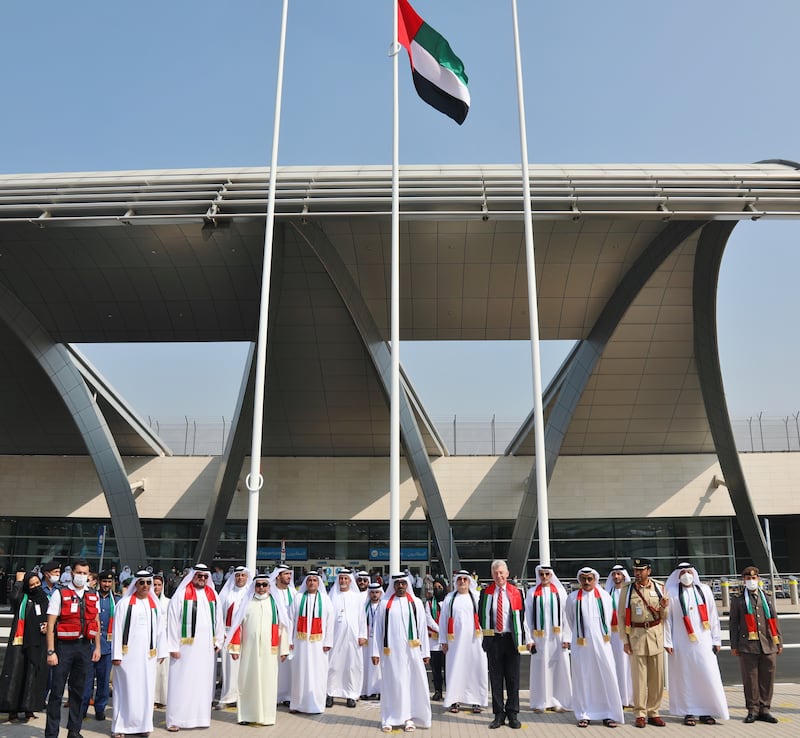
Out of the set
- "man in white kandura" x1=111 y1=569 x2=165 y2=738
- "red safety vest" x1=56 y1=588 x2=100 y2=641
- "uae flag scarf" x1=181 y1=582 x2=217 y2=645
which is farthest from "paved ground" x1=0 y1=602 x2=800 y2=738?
"red safety vest" x1=56 y1=588 x2=100 y2=641

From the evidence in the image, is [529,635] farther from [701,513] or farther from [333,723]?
[701,513]

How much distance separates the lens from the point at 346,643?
436 inches

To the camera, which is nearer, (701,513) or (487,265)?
(487,265)

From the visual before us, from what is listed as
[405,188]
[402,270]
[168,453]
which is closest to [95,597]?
[405,188]

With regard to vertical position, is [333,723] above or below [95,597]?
below

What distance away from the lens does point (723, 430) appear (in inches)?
1107

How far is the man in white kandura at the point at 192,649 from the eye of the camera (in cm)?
870

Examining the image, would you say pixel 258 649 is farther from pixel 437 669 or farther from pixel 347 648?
pixel 437 669

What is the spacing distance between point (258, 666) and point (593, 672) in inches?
162

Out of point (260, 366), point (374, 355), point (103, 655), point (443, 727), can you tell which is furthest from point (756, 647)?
point (374, 355)

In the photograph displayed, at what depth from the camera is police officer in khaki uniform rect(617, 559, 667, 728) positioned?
8852 mm

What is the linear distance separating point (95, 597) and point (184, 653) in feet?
4.37

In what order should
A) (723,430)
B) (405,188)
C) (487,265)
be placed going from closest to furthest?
(405,188)
(487,265)
(723,430)

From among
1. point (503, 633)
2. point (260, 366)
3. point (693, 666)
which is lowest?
point (693, 666)
